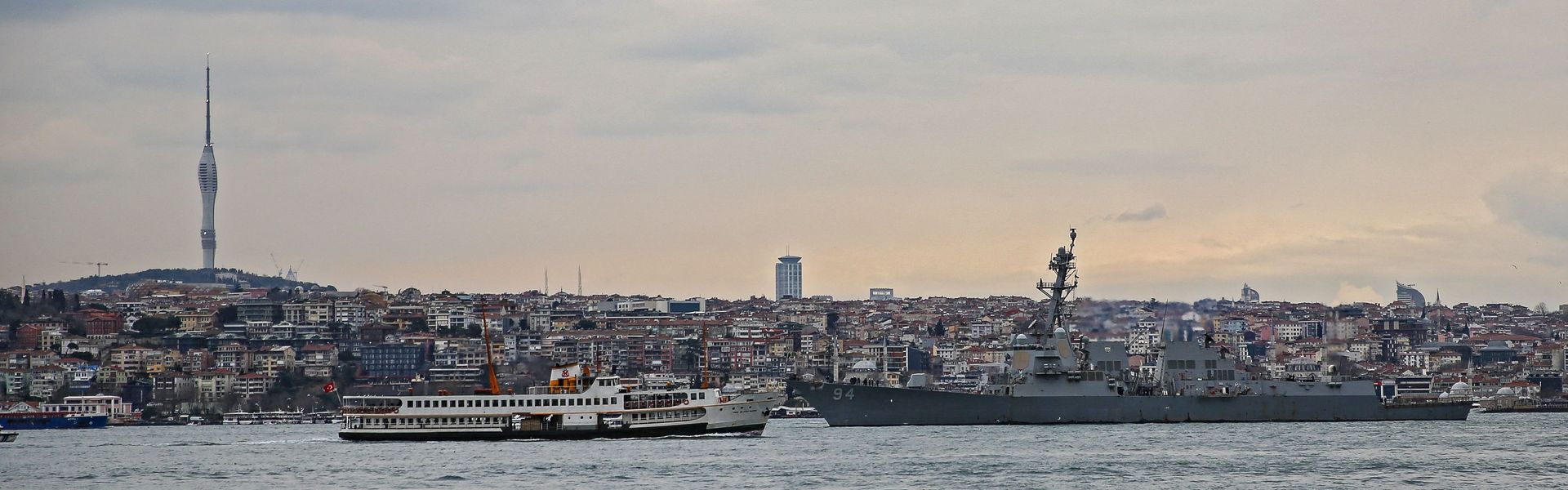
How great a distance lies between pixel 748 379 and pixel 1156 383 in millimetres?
66093

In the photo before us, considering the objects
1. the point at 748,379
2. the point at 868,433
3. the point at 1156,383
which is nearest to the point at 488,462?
the point at 868,433

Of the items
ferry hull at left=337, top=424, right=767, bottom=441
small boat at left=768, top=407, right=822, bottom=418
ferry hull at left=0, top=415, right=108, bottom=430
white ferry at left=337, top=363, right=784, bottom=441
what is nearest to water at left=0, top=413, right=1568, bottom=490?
ferry hull at left=337, top=424, right=767, bottom=441

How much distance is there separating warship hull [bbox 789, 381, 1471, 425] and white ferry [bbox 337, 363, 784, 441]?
758 cm

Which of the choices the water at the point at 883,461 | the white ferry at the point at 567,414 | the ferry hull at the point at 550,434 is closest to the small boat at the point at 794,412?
the water at the point at 883,461

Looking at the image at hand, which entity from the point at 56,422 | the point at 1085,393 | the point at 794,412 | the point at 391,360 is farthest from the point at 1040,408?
the point at 391,360

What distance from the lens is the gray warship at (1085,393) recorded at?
66.4 m

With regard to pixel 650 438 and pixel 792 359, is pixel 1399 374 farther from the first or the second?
pixel 650 438

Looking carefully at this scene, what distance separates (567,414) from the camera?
59344 millimetres

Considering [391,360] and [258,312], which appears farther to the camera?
[258,312]

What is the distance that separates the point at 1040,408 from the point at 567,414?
1538cm

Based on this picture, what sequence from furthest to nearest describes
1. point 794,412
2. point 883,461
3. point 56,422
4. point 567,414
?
1. point 794,412
2. point 56,422
3. point 567,414
4. point 883,461

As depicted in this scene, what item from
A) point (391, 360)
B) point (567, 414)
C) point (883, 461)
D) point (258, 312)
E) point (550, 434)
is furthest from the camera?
point (258, 312)

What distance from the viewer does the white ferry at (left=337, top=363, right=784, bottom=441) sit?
194 ft

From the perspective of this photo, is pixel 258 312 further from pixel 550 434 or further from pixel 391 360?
pixel 550 434
